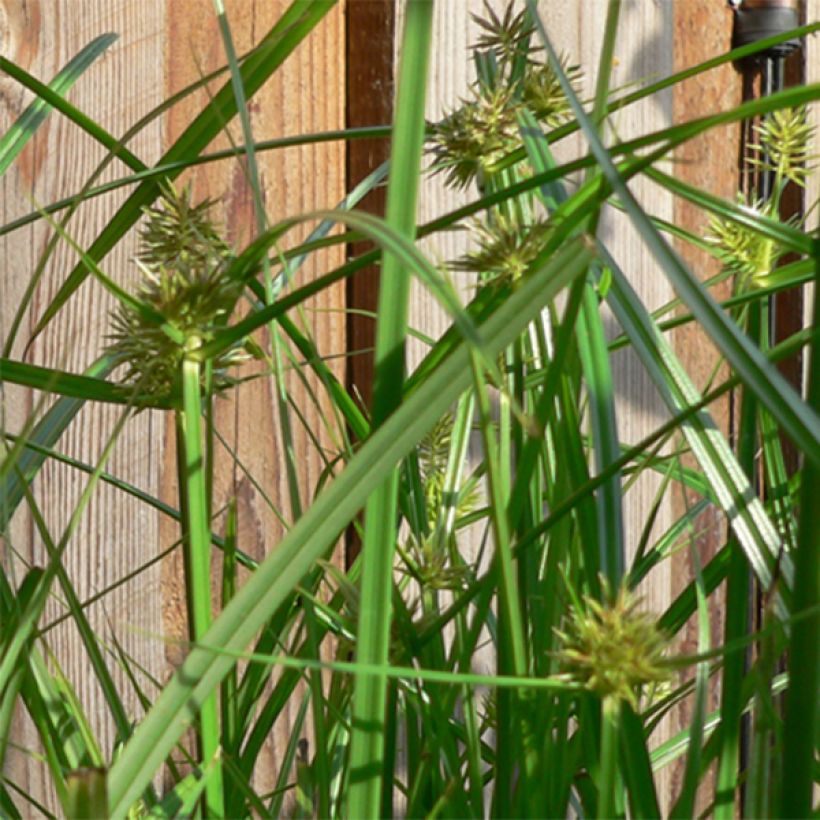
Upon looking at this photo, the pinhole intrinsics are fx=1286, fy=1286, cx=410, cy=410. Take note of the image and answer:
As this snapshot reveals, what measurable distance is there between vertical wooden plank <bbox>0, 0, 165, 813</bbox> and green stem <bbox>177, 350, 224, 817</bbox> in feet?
2.62

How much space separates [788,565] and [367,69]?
108cm

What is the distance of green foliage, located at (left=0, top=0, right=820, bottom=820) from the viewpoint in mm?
251

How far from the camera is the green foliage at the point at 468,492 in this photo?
9.9 inches

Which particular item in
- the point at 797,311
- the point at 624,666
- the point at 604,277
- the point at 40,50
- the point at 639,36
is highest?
the point at 639,36

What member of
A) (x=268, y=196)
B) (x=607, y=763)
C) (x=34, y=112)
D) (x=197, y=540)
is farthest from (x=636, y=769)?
(x=268, y=196)

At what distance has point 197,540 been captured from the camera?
0.32 meters

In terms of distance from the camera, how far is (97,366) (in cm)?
52

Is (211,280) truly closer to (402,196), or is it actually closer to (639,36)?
(402,196)

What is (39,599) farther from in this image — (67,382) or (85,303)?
(85,303)

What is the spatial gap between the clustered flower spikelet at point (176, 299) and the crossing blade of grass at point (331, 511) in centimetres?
7

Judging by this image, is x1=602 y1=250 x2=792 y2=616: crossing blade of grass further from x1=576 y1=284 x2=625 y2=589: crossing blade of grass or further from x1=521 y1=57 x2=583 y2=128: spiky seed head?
x1=521 y1=57 x2=583 y2=128: spiky seed head

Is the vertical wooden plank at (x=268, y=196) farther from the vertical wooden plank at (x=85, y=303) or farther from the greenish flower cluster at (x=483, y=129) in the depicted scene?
the greenish flower cluster at (x=483, y=129)

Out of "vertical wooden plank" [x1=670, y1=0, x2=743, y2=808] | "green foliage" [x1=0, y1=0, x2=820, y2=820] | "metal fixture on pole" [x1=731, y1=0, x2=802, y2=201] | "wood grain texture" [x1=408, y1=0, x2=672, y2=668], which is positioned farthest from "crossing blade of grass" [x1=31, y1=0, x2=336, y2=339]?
"metal fixture on pole" [x1=731, y1=0, x2=802, y2=201]

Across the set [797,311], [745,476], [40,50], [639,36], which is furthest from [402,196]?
[797,311]
